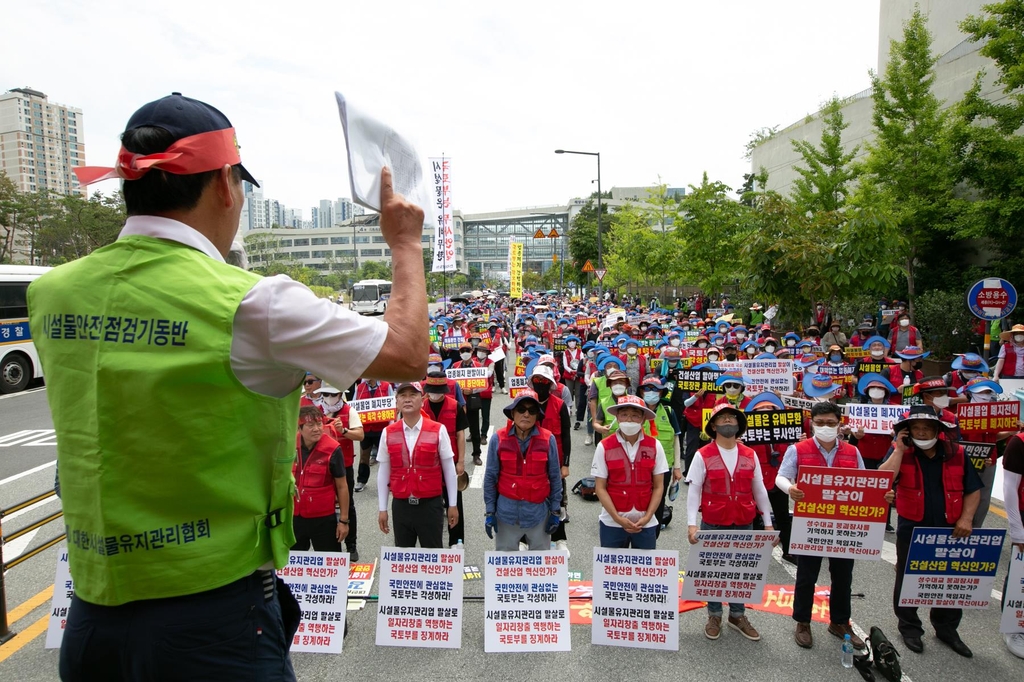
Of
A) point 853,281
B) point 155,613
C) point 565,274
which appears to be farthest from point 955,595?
point 565,274

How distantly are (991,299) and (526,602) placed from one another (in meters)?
11.2

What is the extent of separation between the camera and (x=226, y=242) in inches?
60.9

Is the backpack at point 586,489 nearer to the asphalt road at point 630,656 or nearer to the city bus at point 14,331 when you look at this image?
the asphalt road at point 630,656

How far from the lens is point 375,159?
1.60 meters

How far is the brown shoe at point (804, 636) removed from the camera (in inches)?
204

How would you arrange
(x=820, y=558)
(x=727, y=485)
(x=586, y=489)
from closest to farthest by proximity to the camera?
(x=820, y=558), (x=727, y=485), (x=586, y=489)

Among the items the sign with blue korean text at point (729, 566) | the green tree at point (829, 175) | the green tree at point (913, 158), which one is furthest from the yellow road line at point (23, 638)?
the green tree at point (829, 175)

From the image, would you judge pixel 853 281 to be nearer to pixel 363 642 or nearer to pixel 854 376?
pixel 854 376

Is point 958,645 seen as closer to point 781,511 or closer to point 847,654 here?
point 847,654

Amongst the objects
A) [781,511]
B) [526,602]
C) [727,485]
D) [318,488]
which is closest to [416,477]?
[318,488]

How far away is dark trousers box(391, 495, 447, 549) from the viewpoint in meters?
6.16

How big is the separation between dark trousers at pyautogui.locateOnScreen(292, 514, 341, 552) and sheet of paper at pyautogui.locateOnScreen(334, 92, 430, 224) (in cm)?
487

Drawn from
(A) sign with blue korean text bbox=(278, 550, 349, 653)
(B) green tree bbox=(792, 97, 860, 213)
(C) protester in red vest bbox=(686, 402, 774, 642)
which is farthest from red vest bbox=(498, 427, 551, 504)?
(B) green tree bbox=(792, 97, 860, 213)

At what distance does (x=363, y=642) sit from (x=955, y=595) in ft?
15.4
